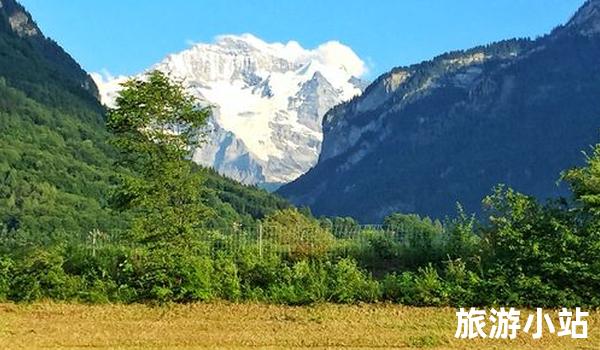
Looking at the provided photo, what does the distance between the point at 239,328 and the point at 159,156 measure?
285 inches

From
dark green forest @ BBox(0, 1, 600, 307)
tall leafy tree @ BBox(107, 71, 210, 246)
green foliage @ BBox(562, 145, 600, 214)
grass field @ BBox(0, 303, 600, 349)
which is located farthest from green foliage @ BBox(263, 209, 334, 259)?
green foliage @ BBox(562, 145, 600, 214)

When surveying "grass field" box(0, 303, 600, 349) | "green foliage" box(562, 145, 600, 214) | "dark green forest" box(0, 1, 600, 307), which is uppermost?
"green foliage" box(562, 145, 600, 214)

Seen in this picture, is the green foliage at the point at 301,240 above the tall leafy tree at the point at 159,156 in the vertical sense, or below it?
below

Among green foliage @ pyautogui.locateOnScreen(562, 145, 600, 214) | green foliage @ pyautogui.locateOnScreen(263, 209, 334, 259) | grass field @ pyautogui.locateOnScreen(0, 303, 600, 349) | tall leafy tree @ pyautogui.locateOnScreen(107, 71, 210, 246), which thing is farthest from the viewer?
green foliage @ pyautogui.locateOnScreen(263, 209, 334, 259)

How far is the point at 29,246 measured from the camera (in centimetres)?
2603

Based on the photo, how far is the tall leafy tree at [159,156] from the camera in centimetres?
2389

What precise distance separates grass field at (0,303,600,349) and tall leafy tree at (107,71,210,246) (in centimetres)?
297

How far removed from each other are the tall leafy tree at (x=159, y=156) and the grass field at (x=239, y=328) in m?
2.97

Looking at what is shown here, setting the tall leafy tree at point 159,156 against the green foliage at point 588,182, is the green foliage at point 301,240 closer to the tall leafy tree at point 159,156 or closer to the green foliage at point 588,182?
the tall leafy tree at point 159,156

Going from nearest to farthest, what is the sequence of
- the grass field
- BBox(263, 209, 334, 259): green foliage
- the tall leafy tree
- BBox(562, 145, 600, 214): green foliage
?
1. the grass field
2. BBox(562, 145, 600, 214): green foliage
3. the tall leafy tree
4. BBox(263, 209, 334, 259): green foliage

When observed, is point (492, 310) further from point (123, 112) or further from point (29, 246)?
point (29, 246)

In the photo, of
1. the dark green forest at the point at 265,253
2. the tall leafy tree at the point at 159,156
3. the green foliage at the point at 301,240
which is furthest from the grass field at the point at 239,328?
the green foliage at the point at 301,240

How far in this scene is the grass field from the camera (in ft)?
57.8

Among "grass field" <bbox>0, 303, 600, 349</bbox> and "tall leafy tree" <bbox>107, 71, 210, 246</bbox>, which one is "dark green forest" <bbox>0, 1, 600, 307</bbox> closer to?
"tall leafy tree" <bbox>107, 71, 210, 246</bbox>
